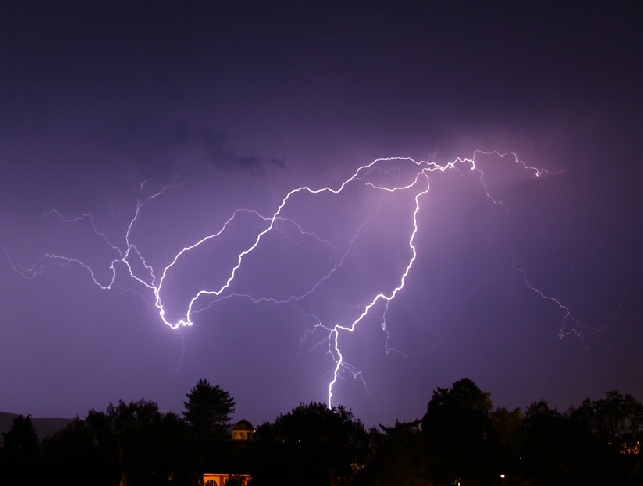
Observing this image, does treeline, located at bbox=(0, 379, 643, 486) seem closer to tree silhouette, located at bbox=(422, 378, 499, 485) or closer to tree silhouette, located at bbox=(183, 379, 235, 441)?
tree silhouette, located at bbox=(422, 378, 499, 485)

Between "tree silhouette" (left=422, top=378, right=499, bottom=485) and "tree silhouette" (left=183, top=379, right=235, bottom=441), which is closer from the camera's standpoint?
"tree silhouette" (left=422, top=378, right=499, bottom=485)

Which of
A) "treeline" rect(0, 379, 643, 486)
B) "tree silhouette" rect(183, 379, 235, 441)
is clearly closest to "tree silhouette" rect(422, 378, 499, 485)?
"treeline" rect(0, 379, 643, 486)

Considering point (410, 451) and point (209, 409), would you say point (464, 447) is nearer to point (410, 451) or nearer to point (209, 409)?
point (410, 451)

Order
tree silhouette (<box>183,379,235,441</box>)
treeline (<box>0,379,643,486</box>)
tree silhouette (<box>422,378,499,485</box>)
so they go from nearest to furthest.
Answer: treeline (<box>0,379,643,486</box>)
tree silhouette (<box>422,378,499,485</box>)
tree silhouette (<box>183,379,235,441</box>)

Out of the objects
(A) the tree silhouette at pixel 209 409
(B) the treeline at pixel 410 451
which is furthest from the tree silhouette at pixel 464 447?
(A) the tree silhouette at pixel 209 409

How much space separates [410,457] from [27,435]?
2833 cm

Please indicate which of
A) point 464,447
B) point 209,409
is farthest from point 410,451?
point 209,409

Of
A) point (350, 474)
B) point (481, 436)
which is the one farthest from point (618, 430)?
point (350, 474)

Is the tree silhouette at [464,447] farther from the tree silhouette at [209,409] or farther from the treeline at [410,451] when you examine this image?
the tree silhouette at [209,409]

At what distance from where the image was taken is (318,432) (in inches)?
1090

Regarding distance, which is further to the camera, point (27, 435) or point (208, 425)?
point (208, 425)

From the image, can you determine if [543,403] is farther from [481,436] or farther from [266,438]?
[266,438]

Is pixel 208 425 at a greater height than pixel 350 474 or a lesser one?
greater

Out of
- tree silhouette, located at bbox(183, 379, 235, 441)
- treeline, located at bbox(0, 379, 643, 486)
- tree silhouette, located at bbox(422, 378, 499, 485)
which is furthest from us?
tree silhouette, located at bbox(183, 379, 235, 441)
